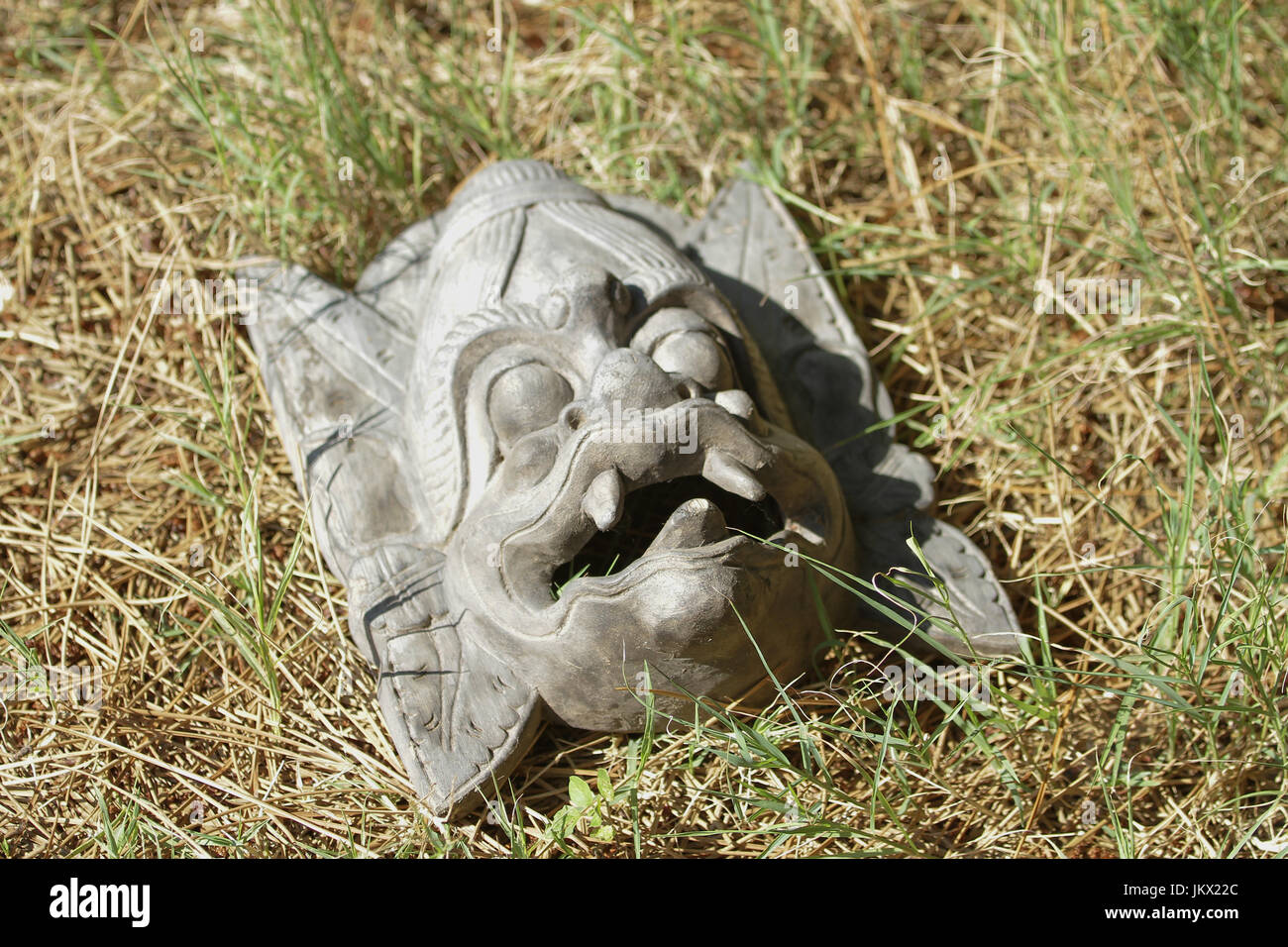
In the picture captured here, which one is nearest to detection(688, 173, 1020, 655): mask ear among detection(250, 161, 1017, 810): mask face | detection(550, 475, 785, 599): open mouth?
detection(250, 161, 1017, 810): mask face

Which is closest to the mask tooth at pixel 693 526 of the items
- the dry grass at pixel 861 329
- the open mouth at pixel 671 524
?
the open mouth at pixel 671 524

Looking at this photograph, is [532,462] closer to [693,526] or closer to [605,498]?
[605,498]

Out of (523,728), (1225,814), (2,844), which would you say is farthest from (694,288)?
(2,844)

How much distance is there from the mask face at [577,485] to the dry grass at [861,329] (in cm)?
16

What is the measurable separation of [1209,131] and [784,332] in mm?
1385

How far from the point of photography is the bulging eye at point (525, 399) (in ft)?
8.16

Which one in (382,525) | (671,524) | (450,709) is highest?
(671,524)

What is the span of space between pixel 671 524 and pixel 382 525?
849 mm

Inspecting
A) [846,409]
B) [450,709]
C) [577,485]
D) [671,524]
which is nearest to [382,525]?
[450,709]

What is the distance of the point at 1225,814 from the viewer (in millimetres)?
2537

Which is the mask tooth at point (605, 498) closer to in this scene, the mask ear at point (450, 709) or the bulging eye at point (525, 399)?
the bulging eye at point (525, 399)

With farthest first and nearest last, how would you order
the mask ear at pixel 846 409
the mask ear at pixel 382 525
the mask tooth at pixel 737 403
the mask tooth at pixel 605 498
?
the mask ear at pixel 846 409, the mask ear at pixel 382 525, the mask tooth at pixel 737 403, the mask tooth at pixel 605 498

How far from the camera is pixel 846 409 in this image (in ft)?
10.00

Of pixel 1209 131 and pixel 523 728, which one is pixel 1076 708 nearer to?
pixel 523 728
